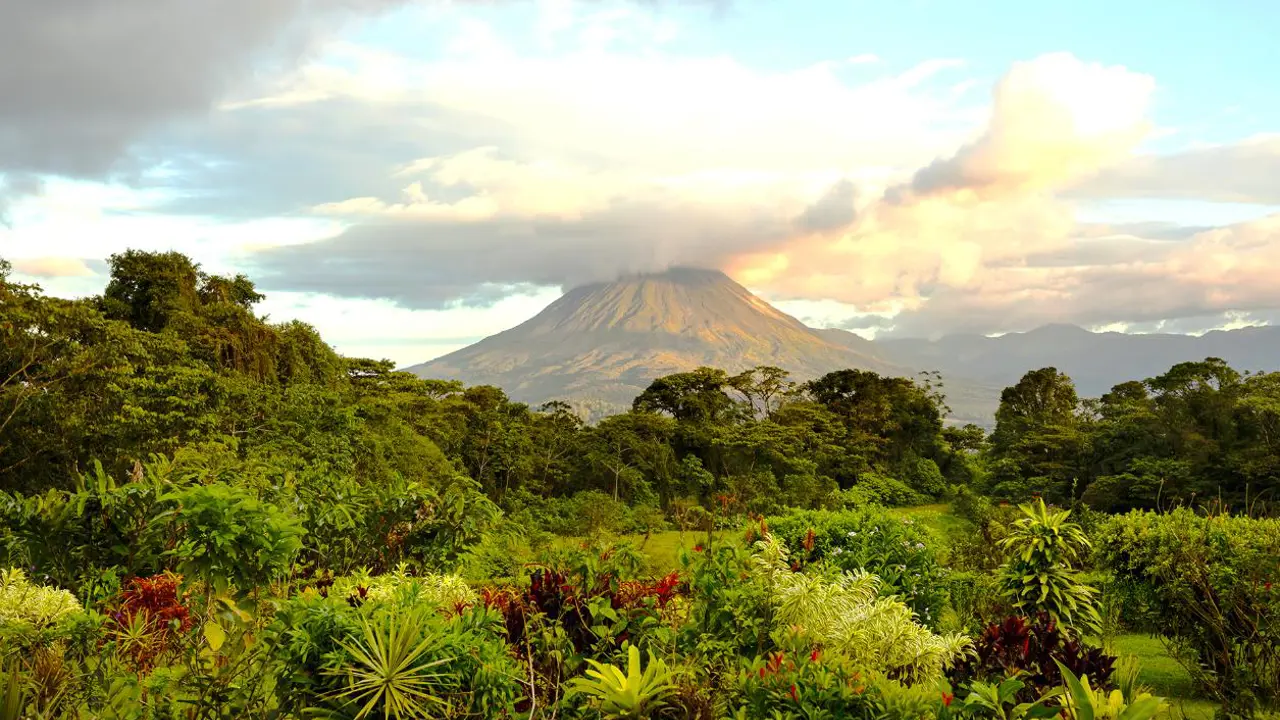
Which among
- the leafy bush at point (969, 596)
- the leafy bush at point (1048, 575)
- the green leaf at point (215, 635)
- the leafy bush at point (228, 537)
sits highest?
the leafy bush at point (228, 537)

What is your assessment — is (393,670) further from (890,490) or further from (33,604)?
(890,490)

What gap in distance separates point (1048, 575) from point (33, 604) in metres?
6.04

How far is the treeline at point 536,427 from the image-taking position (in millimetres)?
16141

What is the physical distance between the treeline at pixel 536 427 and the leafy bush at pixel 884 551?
307 centimetres

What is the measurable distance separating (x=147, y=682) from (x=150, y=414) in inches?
A: 545

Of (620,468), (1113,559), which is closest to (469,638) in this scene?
(1113,559)

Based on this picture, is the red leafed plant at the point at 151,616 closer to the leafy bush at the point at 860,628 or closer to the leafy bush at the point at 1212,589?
the leafy bush at the point at 860,628

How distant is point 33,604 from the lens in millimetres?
4957

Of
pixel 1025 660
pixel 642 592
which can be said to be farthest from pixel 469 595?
pixel 1025 660

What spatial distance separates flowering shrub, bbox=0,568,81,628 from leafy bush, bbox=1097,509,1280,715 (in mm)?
6513

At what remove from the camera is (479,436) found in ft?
98.4

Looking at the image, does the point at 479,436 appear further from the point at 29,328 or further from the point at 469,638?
the point at 469,638


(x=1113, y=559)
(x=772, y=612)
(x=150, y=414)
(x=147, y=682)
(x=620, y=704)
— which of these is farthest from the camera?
(x=150, y=414)

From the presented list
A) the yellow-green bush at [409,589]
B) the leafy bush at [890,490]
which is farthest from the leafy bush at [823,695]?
the leafy bush at [890,490]
